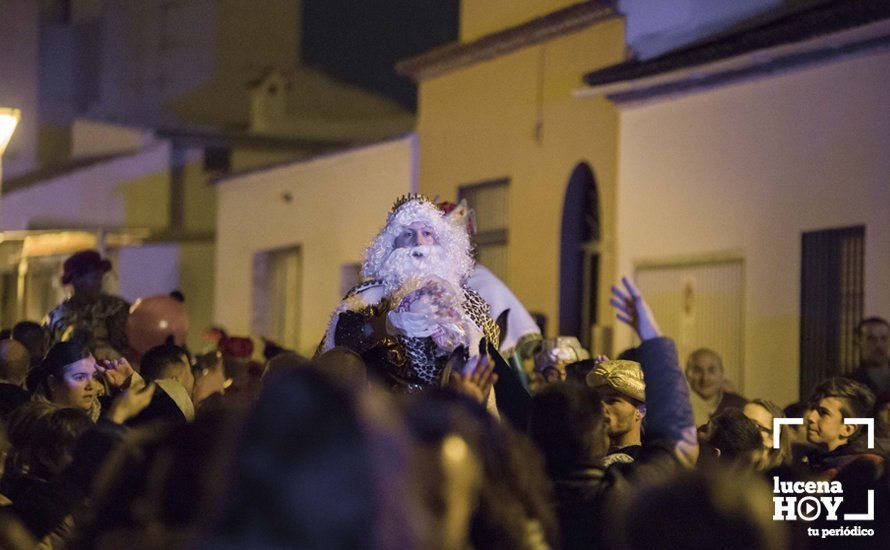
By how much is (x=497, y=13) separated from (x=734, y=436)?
1192 centimetres

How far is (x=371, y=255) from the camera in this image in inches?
310

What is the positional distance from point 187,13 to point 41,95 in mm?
3243

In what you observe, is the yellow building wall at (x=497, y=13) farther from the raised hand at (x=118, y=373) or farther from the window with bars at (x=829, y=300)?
the raised hand at (x=118, y=373)

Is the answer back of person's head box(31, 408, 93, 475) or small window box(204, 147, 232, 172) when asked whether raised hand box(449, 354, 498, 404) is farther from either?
Answer: small window box(204, 147, 232, 172)

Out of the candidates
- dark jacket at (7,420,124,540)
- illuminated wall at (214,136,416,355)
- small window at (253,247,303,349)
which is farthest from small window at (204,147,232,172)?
dark jacket at (7,420,124,540)

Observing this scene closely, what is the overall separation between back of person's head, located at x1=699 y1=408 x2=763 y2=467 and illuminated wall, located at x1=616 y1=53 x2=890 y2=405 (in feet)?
18.0

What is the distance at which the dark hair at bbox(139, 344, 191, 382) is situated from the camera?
7716mm

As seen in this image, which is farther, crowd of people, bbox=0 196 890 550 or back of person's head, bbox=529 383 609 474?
back of person's head, bbox=529 383 609 474

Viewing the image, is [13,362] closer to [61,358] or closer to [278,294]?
[61,358]

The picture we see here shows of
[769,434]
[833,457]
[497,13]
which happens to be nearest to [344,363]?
[833,457]

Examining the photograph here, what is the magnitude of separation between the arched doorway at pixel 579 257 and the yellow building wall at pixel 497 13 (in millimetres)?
1940

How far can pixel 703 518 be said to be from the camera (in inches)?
135

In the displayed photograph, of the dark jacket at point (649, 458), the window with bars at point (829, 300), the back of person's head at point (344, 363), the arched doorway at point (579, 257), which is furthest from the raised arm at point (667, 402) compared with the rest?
the arched doorway at point (579, 257)

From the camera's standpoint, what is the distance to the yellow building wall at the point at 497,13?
17.1 meters
